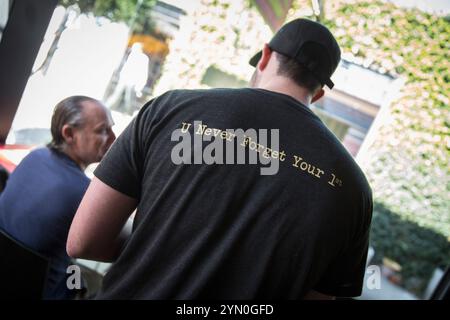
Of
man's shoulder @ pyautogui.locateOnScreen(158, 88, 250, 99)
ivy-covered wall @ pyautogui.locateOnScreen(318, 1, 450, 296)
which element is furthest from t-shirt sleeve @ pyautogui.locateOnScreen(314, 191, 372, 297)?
ivy-covered wall @ pyautogui.locateOnScreen(318, 1, 450, 296)

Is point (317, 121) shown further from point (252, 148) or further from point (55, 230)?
point (55, 230)

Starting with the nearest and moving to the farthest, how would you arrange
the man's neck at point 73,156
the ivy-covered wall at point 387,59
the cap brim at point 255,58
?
the cap brim at point 255,58
the man's neck at point 73,156
the ivy-covered wall at point 387,59

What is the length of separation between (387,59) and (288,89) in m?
3.14

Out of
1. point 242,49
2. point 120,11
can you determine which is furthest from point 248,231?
point 242,49

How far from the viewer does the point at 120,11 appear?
2.55m

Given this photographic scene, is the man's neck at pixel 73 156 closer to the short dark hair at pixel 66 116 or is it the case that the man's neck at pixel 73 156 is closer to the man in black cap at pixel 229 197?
the short dark hair at pixel 66 116

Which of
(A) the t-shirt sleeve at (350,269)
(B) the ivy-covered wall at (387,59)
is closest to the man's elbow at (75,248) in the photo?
(A) the t-shirt sleeve at (350,269)

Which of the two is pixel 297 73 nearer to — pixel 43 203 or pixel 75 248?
pixel 75 248

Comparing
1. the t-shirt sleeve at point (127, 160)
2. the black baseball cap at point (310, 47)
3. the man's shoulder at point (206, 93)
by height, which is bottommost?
the t-shirt sleeve at point (127, 160)

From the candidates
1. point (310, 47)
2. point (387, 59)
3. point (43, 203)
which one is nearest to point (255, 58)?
point (310, 47)

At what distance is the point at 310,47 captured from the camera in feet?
3.01

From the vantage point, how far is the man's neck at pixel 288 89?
33.7 inches

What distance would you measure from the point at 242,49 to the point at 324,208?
292 centimetres

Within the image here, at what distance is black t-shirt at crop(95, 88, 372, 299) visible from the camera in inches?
28.5
